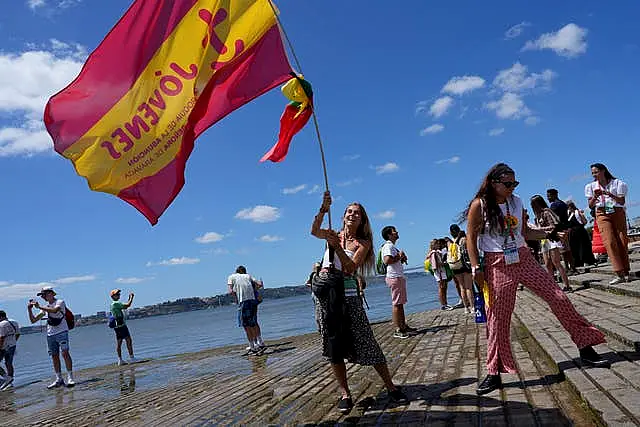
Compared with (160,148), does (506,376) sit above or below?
below

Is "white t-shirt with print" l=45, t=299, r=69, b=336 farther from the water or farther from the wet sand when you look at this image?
the water

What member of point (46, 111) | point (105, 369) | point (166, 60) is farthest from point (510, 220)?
point (105, 369)

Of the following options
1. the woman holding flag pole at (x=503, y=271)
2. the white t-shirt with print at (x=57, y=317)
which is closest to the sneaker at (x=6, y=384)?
the white t-shirt with print at (x=57, y=317)

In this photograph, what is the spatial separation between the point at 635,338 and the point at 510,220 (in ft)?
5.07

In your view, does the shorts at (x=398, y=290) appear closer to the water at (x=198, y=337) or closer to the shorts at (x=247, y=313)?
the shorts at (x=247, y=313)

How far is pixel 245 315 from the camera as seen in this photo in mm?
11453

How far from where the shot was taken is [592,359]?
406cm

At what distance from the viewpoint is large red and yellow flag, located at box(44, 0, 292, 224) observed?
4.82m

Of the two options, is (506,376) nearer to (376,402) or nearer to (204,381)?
(376,402)

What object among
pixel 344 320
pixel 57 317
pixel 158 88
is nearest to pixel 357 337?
pixel 344 320

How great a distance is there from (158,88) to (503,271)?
3866 mm

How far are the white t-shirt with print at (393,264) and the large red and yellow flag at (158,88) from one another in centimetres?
520

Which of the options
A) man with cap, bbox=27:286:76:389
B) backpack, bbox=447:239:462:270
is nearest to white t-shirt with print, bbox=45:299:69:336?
man with cap, bbox=27:286:76:389

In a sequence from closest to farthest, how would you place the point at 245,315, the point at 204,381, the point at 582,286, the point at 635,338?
the point at 635,338 < the point at 204,381 < the point at 582,286 < the point at 245,315
